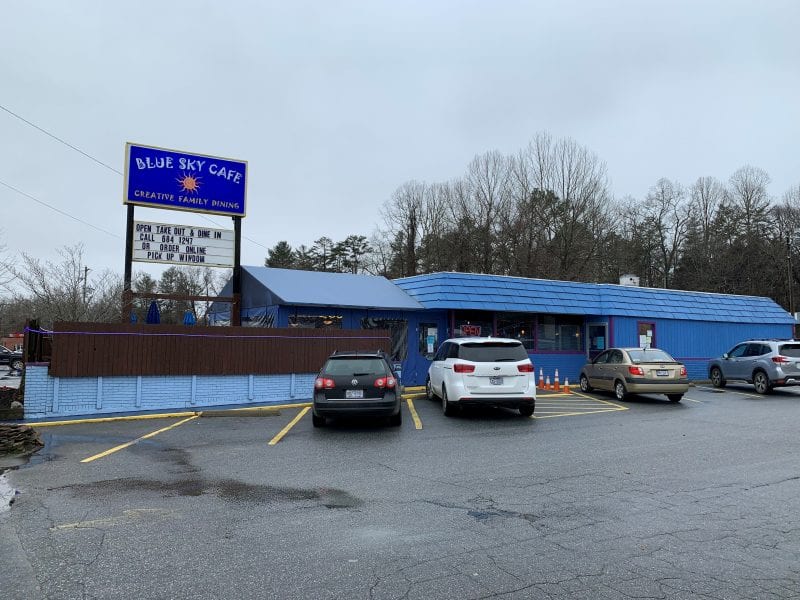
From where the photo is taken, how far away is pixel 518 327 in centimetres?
2172

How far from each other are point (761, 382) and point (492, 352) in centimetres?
1161

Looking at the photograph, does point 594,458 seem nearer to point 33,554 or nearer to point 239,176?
point 33,554

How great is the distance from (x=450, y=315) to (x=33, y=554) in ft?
54.0

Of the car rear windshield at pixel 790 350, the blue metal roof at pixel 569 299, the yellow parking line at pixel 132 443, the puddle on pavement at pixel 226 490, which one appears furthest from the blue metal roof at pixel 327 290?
the car rear windshield at pixel 790 350

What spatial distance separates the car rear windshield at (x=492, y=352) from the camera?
12.2 m

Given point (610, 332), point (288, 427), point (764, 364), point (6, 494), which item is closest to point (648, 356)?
point (764, 364)

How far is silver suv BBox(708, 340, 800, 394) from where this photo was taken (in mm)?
17812

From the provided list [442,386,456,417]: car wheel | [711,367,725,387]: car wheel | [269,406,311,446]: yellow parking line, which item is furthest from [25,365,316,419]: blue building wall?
[711,367,725,387]: car wheel

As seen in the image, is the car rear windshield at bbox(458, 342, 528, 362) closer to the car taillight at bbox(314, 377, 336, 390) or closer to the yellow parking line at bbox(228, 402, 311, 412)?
the car taillight at bbox(314, 377, 336, 390)

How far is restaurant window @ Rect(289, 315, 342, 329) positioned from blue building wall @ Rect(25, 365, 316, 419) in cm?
257

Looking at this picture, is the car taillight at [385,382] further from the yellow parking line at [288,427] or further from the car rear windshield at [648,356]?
the car rear windshield at [648,356]

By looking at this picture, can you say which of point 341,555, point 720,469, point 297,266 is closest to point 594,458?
point 720,469

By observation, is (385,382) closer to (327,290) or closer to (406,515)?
(406,515)

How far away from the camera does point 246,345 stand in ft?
49.7
